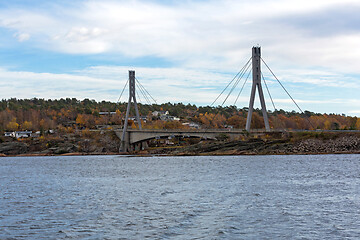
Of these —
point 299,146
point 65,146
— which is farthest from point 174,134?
point 65,146

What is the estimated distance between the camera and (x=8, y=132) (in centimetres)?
13038

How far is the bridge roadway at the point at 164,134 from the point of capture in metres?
83.4

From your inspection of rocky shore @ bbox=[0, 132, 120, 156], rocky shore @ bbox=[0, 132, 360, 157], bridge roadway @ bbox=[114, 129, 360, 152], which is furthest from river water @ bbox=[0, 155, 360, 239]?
rocky shore @ bbox=[0, 132, 120, 156]

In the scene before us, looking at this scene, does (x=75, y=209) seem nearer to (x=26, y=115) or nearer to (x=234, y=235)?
(x=234, y=235)

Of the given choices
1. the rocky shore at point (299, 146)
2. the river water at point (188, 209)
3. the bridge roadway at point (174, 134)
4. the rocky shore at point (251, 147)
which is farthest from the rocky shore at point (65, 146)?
the river water at point (188, 209)

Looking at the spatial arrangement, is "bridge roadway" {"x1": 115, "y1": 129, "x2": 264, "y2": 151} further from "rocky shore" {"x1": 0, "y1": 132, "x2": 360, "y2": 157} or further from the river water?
the river water

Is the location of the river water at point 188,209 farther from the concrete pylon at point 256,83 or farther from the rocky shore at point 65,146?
the rocky shore at point 65,146

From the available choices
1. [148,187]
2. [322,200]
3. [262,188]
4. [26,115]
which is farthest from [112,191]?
[26,115]

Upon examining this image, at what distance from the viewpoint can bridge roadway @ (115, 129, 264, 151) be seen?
83.4 m

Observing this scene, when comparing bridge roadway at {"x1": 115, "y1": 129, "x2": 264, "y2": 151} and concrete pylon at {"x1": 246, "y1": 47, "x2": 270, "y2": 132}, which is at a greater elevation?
concrete pylon at {"x1": 246, "y1": 47, "x2": 270, "y2": 132}

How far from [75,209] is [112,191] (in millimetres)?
8103

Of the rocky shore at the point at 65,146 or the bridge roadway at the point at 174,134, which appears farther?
the rocky shore at the point at 65,146

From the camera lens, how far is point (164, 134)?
94375 millimetres

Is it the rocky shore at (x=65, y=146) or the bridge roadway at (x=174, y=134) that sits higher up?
the bridge roadway at (x=174, y=134)
